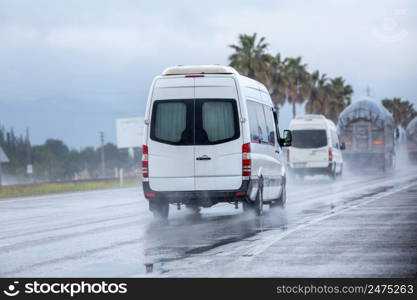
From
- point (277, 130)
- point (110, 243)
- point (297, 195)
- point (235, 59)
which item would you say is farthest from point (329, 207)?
point (235, 59)

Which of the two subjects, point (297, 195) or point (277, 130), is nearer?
point (277, 130)

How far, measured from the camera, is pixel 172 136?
63.7ft

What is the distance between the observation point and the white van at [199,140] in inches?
757

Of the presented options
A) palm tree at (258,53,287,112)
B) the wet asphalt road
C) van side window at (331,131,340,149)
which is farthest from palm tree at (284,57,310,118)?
the wet asphalt road

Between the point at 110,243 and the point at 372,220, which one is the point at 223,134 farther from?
the point at 110,243

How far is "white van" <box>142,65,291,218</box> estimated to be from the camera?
1923 centimetres

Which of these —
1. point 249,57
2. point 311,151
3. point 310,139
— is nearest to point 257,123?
point 311,151

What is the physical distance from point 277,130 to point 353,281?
1409cm

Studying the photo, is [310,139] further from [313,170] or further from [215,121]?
[215,121]

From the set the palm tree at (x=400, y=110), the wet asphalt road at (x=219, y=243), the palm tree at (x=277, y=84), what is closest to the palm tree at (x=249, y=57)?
the palm tree at (x=277, y=84)

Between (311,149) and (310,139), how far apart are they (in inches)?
20.7

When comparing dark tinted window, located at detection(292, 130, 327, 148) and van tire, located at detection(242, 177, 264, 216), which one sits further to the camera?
dark tinted window, located at detection(292, 130, 327, 148)

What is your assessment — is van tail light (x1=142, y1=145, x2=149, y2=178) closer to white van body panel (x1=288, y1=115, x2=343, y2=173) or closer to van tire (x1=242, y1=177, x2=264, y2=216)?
van tire (x1=242, y1=177, x2=264, y2=216)

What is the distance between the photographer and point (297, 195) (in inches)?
1220
